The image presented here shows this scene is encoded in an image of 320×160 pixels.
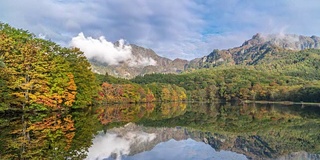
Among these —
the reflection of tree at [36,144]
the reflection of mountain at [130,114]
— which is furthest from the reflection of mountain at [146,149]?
the reflection of mountain at [130,114]

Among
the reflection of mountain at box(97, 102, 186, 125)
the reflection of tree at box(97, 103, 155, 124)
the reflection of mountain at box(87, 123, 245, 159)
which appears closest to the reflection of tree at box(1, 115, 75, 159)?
the reflection of mountain at box(87, 123, 245, 159)

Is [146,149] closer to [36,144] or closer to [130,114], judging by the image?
[36,144]

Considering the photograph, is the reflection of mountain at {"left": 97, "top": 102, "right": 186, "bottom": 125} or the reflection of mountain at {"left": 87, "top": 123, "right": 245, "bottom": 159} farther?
the reflection of mountain at {"left": 97, "top": 102, "right": 186, "bottom": 125}

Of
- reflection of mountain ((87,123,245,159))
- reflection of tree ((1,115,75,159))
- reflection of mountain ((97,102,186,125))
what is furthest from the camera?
reflection of mountain ((97,102,186,125))

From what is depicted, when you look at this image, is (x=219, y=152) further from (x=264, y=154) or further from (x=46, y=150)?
(x=46, y=150)

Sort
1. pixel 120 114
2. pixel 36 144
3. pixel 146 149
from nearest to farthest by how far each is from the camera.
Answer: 1. pixel 36 144
2. pixel 146 149
3. pixel 120 114

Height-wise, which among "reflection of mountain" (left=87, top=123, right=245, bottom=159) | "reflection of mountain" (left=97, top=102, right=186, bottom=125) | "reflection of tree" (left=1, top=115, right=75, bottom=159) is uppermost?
"reflection of tree" (left=1, top=115, right=75, bottom=159)

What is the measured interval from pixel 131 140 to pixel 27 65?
23400mm

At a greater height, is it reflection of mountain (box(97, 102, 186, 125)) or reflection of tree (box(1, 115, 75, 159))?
reflection of tree (box(1, 115, 75, 159))

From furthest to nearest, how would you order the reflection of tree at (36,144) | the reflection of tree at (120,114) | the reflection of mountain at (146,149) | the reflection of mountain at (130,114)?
the reflection of mountain at (130,114)
the reflection of tree at (120,114)
the reflection of mountain at (146,149)
the reflection of tree at (36,144)

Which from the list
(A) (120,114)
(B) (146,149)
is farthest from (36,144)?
(A) (120,114)

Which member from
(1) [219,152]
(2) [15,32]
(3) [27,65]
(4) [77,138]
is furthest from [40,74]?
(1) [219,152]

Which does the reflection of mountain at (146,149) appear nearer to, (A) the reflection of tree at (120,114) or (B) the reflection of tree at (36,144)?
(B) the reflection of tree at (36,144)

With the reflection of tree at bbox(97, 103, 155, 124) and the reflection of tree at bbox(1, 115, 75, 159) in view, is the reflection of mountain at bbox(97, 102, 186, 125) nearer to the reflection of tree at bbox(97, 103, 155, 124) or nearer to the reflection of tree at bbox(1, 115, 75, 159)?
the reflection of tree at bbox(97, 103, 155, 124)
